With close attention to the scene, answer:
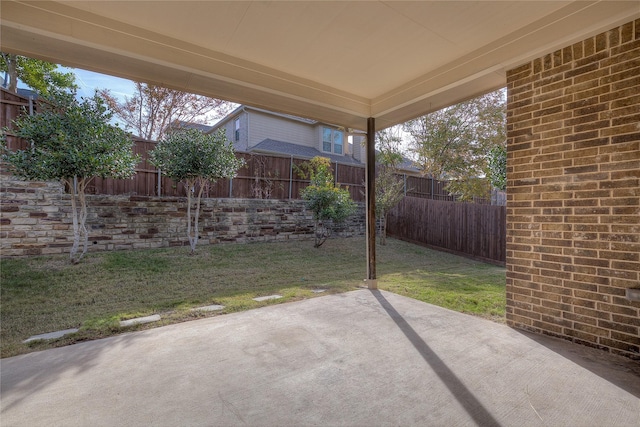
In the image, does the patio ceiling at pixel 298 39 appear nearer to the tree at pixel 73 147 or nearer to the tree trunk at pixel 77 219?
the tree at pixel 73 147

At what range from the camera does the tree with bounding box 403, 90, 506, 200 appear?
11555mm

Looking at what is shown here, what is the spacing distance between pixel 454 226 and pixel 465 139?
189 inches

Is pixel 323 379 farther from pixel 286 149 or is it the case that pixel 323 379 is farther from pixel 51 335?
pixel 286 149

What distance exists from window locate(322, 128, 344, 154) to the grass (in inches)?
325

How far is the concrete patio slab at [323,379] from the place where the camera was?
1597 millimetres

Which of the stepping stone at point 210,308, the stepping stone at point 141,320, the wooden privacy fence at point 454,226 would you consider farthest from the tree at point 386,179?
the stepping stone at point 141,320

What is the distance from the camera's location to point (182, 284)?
16.2 ft

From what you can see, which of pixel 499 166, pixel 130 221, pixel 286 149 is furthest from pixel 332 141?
pixel 130 221

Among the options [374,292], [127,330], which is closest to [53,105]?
[127,330]

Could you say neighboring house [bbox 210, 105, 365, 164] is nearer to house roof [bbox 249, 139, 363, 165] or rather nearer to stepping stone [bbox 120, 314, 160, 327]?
house roof [bbox 249, 139, 363, 165]

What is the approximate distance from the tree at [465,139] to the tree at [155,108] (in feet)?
28.3

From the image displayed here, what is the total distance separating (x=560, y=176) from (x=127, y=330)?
13.6ft

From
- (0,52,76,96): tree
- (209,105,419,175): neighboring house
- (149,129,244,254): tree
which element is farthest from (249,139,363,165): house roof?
(0,52,76,96): tree

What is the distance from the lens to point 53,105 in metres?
5.27
